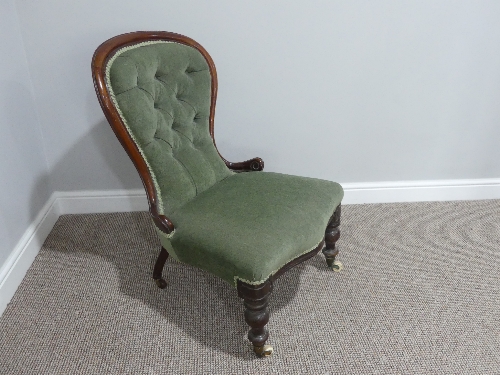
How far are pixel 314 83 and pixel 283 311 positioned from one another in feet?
3.58

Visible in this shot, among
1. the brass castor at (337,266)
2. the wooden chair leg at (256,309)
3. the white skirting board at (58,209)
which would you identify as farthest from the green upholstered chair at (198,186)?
the white skirting board at (58,209)

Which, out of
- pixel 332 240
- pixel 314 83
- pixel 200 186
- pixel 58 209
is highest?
pixel 314 83

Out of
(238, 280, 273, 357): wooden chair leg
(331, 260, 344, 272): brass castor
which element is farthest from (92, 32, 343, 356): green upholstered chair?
(331, 260, 344, 272): brass castor

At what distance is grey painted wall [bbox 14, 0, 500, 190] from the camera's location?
6.20ft

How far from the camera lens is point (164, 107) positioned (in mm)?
1553

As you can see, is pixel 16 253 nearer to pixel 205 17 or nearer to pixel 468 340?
pixel 205 17

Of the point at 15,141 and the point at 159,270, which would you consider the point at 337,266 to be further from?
the point at 15,141

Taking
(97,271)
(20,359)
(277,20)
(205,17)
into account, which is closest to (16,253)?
(97,271)

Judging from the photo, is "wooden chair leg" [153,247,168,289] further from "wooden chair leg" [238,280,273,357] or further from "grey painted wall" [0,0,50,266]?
"grey painted wall" [0,0,50,266]

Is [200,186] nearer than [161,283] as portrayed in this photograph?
Yes

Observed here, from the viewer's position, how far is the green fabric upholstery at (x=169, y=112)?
1.41 m

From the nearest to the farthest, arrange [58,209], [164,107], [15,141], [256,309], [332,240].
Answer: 1. [256,309]
2. [164,107]
3. [332,240]
4. [15,141]
5. [58,209]

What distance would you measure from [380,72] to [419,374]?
135 cm

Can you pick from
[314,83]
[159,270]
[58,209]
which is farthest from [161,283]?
[314,83]
